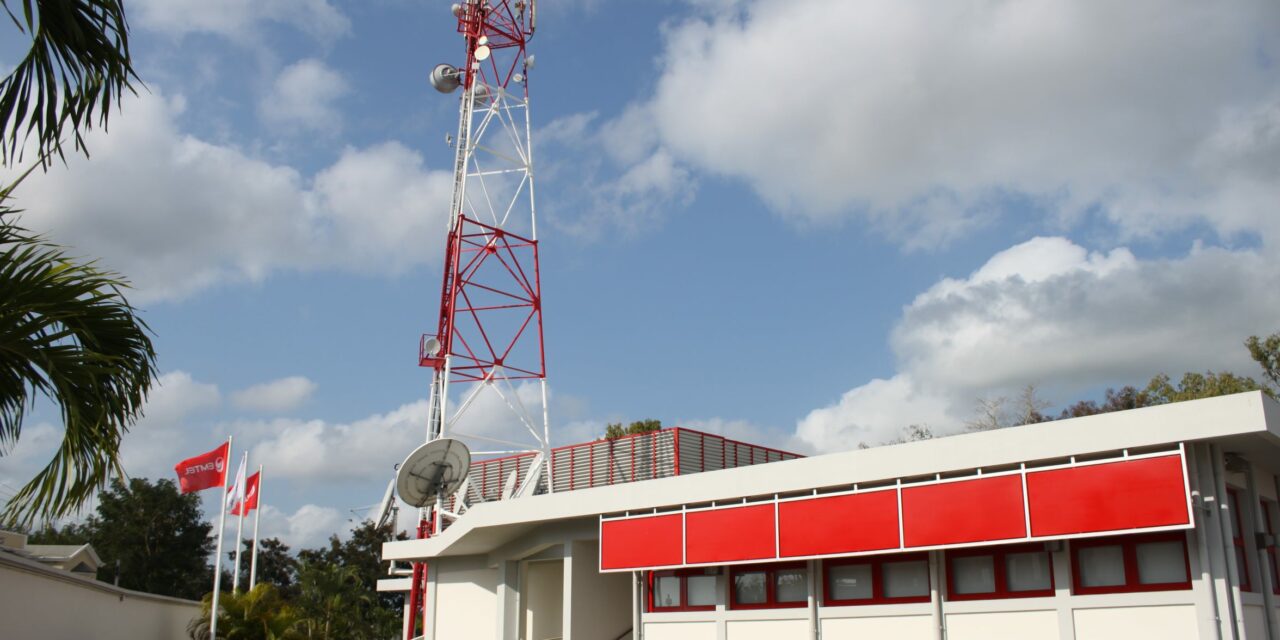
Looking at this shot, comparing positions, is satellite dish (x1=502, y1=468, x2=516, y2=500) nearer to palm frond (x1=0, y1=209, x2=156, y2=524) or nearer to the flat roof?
the flat roof

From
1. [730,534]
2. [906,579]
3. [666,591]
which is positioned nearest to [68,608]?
[666,591]

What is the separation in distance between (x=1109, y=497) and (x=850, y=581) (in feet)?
17.9

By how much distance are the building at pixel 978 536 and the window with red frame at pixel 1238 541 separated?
0.15 ft

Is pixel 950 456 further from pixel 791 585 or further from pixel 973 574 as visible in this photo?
pixel 791 585

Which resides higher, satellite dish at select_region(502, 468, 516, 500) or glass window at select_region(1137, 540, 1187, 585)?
satellite dish at select_region(502, 468, 516, 500)

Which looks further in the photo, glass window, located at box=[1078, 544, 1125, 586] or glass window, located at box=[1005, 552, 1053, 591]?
glass window, located at box=[1005, 552, 1053, 591]

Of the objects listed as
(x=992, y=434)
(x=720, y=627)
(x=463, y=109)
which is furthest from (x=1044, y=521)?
(x=463, y=109)

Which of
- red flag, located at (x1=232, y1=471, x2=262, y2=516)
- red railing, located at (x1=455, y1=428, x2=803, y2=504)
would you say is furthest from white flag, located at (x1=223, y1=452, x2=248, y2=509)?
red railing, located at (x1=455, y1=428, x2=803, y2=504)

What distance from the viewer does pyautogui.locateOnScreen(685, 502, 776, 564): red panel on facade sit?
2047 centimetres

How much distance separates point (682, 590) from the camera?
22.8m

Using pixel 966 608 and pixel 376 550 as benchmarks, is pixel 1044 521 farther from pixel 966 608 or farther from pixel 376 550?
pixel 376 550

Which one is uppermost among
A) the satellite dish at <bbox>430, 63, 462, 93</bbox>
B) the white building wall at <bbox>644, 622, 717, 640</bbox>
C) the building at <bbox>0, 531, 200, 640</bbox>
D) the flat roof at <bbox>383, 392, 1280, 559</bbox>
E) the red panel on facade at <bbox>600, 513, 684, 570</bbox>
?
the satellite dish at <bbox>430, 63, 462, 93</bbox>

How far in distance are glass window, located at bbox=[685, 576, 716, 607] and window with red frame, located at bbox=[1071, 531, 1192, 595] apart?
25.2 feet

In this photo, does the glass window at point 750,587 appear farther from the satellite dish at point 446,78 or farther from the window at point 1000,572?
the satellite dish at point 446,78
